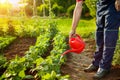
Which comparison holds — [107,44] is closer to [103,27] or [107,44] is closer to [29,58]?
[103,27]

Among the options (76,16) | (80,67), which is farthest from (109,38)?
(80,67)

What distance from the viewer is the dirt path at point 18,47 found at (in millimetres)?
7828

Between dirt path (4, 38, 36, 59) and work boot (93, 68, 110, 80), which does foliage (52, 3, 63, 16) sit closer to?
dirt path (4, 38, 36, 59)

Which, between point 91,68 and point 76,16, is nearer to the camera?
point 76,16

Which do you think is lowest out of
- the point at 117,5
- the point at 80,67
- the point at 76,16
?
the point at 80,67

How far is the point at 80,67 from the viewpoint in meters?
6.70

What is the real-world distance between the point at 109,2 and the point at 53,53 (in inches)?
50.4

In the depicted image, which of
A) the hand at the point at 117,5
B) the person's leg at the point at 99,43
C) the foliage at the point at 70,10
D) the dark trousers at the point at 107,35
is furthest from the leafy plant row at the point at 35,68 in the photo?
the foliage at the point at 70,10

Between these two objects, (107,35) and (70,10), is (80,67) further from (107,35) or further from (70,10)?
(70,10)

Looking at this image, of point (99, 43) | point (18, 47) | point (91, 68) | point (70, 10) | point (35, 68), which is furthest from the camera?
point (70, 10)

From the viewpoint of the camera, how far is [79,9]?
552 cm

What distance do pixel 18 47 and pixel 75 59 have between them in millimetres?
1826

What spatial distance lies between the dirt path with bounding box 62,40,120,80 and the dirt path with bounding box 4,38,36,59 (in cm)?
109

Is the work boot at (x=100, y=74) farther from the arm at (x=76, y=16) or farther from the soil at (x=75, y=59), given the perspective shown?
the arm at (x=76, y=16)
